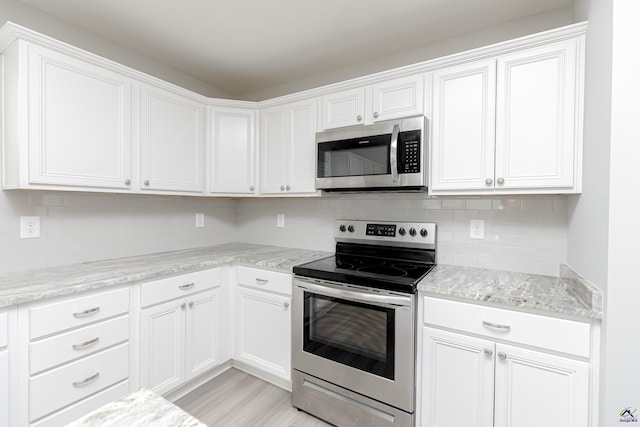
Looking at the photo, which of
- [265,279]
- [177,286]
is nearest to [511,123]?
[265,279]

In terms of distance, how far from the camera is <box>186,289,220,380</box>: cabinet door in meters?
2.13

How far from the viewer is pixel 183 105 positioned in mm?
2395

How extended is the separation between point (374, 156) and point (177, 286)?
160 cm

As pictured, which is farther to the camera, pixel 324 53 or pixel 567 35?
pixel 324 53

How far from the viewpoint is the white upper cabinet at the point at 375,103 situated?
75.8 inches

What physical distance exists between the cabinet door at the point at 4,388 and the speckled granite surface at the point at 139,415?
4.01ft

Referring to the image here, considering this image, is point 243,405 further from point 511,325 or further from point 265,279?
point 511,325

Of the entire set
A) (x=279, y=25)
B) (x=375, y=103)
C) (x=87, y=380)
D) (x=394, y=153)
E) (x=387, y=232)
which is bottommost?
(x=87, y=380)

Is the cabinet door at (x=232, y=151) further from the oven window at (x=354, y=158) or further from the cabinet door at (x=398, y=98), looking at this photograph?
the cabinet door at (x=398, y=98)

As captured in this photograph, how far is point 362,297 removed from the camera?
1.71 metres

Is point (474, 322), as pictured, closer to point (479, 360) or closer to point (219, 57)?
point (479, 360)

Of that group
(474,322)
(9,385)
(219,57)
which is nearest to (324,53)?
(219,57)

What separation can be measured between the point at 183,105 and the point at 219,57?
20.3 inches

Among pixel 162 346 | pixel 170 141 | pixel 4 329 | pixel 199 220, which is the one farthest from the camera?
pixel 199 220
